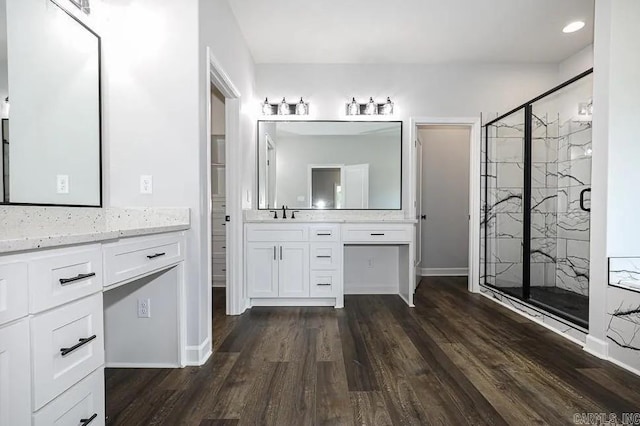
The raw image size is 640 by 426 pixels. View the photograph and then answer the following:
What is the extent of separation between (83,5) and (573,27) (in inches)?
161

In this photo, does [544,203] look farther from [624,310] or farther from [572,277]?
[624,310]

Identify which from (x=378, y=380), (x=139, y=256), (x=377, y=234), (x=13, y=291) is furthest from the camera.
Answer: (x=377, y=234)

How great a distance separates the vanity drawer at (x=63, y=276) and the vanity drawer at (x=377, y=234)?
2445 mm

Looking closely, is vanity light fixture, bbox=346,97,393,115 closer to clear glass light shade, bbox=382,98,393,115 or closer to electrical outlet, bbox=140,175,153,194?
clear glass light shade, bbox=382,98,393,115

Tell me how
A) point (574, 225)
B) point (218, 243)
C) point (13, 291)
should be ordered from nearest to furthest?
point (13, 291), point (574, 225), point (218, 243)

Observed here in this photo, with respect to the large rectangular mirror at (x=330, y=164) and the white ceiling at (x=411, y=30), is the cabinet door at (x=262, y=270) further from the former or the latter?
the white ceiling at (x=411, y=30)

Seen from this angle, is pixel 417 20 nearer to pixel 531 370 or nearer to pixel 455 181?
pixel 455 181

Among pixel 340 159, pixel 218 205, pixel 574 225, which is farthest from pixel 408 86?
pixel 218 205

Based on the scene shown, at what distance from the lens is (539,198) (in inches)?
141

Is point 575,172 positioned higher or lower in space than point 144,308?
higher

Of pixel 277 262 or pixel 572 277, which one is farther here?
pixel 572 277

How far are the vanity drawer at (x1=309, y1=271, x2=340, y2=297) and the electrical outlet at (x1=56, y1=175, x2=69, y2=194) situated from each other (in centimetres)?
215

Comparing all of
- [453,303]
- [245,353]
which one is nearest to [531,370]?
[453,303]

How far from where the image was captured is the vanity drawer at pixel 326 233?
10.6 ft
